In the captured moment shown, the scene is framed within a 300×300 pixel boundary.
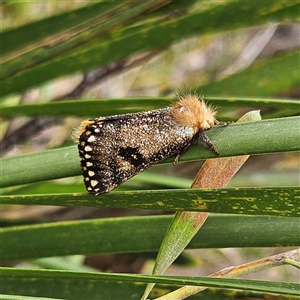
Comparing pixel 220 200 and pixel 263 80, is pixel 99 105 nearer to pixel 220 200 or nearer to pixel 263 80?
pixel 220 200

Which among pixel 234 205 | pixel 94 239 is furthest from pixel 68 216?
pixel 234 205

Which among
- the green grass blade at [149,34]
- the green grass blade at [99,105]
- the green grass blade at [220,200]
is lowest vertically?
the green grass blade at [220,200]

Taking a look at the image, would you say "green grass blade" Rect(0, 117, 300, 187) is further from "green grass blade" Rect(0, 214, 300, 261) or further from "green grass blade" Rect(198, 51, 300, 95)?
"green grass blade" Rect(198, 51, 300, 95)

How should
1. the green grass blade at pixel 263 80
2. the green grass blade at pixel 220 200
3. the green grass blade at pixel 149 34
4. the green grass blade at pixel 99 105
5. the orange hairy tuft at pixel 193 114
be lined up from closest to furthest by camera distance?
the green grass blade at pixel 220 200 < the orange hairy tuft at pixel 193 114 < the green grass blade at pixel 99 105 < the green grass blade at pixel 149 34 < the green grass blade at pixel 263 80

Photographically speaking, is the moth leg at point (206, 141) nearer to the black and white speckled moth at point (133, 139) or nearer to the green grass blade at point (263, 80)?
the black and white speckled moth at point (133, 139)

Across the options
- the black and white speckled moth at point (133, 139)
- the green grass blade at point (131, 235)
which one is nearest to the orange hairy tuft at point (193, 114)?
the black and white speckled moth at point (133, 139)

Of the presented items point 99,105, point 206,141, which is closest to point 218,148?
point 206,141

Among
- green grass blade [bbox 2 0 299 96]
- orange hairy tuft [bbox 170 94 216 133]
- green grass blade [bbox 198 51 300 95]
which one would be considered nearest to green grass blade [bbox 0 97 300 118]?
orange hairy tuft [bbox 170 94 216 133]

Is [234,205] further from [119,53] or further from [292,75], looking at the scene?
[292,75]
